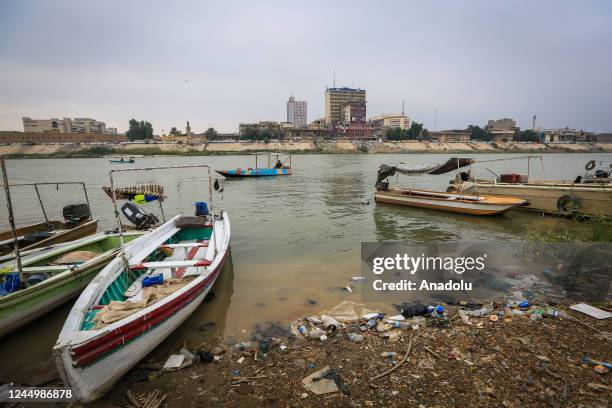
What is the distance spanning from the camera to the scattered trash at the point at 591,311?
5257 mm

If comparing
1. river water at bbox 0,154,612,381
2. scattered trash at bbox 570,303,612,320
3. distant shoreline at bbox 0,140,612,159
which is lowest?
river water at bbox 0,154,612,381

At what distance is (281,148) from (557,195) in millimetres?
95191

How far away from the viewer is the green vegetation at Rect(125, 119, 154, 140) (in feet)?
394

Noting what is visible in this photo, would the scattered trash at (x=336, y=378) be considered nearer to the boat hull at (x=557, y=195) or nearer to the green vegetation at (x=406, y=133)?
the boat hull at (x=557, y=195)

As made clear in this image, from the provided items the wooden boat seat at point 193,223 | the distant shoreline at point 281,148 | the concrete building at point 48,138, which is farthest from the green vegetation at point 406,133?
the wooden boat seat at point 193,223

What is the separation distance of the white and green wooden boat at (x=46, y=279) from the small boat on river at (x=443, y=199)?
1429 cm

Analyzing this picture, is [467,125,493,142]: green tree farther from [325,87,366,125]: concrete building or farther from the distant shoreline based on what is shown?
[325,87,366,125]: concrete building

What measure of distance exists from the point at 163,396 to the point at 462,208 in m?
14.7

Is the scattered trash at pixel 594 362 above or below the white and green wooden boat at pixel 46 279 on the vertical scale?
below

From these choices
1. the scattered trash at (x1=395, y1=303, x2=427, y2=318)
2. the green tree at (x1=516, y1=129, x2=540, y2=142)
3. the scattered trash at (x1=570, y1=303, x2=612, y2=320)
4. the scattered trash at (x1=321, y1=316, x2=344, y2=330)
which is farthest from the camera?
the green tree at (x1=516, y1=129, x2=540, y2=142)

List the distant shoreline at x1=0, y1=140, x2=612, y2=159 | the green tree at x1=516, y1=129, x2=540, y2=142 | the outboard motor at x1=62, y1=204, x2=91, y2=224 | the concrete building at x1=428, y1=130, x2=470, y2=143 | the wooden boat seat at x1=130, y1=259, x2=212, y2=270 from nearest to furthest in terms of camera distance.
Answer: the wooden boat seat at x1=130, y1=259, x2=212, y2=270, the outboard motor at x1=62, y1=204, x2=91, y2=224, the distant shoreline at x1=0, y1=140, x2=612, y2=159, the green tree at x1=516, y1=129, x2=540, y2=142, the concrete building at x1=428, y1=130, x2=470, y2=143

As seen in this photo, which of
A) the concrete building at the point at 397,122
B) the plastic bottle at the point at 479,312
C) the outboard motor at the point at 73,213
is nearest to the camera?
the plastic bottle at the point at 479,312

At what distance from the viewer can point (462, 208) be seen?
1498 cm

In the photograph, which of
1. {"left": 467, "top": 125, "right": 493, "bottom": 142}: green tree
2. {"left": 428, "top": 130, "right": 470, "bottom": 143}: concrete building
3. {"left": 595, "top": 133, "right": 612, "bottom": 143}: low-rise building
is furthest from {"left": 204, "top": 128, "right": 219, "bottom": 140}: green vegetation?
{"left": 595, "top": 133, "right": 612, "bottom": 143}: low-rise building
